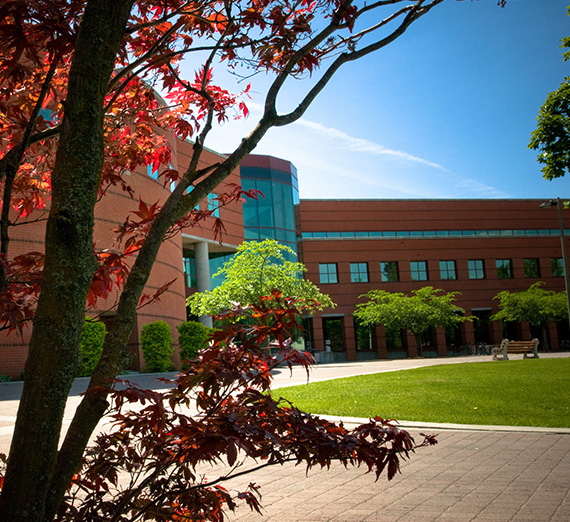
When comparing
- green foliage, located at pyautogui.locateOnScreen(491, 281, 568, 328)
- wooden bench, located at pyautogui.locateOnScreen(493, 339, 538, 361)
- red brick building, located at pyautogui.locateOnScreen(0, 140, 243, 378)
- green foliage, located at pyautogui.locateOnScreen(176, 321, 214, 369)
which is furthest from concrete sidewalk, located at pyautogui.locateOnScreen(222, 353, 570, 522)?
green foliage, located at pyautogui.locateOnScreen(491, 281, 568, 328)

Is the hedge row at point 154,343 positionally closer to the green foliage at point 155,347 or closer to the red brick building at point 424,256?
the green foliage at point 155,347

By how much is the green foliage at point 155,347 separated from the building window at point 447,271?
3489 cm

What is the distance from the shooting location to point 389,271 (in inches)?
2009

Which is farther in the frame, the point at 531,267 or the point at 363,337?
the point at 531,267

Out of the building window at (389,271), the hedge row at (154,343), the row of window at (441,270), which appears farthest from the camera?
the building window at (389,271)

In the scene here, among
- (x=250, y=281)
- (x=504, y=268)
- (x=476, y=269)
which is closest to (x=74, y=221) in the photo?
(x=250, y=281)

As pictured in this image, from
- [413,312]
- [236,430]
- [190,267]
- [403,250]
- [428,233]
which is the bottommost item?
[236,430]

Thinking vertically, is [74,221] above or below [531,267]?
below

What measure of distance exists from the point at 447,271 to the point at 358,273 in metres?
8.68

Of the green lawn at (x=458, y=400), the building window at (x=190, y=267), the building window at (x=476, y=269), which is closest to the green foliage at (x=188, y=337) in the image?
the green lawn at (x=458, y=400)

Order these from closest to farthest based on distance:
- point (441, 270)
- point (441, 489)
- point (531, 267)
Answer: point (441, 489) → point (441, 270) → point (531, 267)

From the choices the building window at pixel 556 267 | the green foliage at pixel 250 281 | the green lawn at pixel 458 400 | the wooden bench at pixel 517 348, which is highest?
the building window at pixel 556 267

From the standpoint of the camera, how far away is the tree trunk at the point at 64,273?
198 cm

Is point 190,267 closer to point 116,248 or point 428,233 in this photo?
point 116,248
